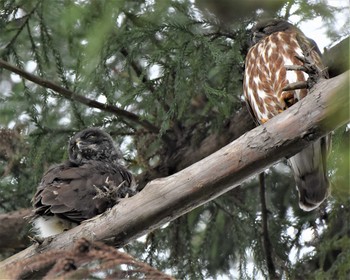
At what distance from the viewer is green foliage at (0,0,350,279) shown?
528 cm

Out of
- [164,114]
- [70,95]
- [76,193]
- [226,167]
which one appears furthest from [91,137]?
[226,167]

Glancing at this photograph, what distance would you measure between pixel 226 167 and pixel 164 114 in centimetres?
166

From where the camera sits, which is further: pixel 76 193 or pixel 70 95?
pixel 70 95

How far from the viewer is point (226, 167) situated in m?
3.95

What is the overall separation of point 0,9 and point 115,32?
2.82 ft

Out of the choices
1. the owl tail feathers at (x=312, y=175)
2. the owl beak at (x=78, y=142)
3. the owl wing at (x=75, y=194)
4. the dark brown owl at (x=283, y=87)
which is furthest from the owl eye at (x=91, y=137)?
the owl tail feathers at (x=312, y=175)

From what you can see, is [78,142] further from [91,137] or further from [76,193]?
[76,193]

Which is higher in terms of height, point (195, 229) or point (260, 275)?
point (195, 229)

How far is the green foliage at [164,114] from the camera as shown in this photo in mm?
5277

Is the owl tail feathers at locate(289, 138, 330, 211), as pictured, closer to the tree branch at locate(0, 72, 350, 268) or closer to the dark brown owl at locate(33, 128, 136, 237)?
the dark brown owl at locate(33, 128, 136, 237)

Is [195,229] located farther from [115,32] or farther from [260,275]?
[115,32]

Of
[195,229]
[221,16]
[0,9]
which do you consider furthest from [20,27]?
[195,229]

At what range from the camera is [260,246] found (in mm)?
5832

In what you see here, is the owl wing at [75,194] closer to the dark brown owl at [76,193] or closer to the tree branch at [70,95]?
the dark brown owl at [76,193]
